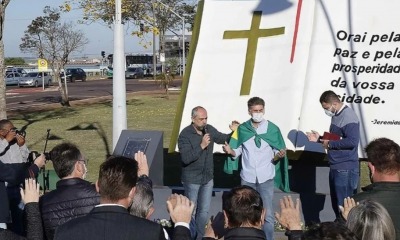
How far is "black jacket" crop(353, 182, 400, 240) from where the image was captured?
15.2 ft

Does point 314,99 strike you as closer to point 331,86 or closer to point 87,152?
point 331,86

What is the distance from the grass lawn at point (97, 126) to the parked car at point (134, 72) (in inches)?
1333

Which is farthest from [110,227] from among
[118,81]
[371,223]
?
[118,81]

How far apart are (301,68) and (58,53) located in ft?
103

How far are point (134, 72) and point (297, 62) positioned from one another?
189 feet

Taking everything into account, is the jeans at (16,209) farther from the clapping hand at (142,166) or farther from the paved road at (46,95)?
the paved road at (46,95)

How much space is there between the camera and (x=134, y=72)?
6744 cm

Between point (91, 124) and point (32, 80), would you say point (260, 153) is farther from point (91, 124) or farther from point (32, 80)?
point (32, 80)

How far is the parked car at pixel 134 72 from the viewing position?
67.1 m

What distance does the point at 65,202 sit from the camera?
5137 millimetres

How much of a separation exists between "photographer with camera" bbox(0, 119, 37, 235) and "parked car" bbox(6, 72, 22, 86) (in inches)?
1887

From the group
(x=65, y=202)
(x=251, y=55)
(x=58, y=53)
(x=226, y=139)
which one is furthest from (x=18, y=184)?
(x=58, y=53)

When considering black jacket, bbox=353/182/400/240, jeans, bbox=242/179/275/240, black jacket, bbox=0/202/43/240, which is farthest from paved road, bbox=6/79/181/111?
black jacket, bbox=353/182/400/240

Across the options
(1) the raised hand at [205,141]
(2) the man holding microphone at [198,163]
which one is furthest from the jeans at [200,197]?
(1) the raised hand at [205,141]
